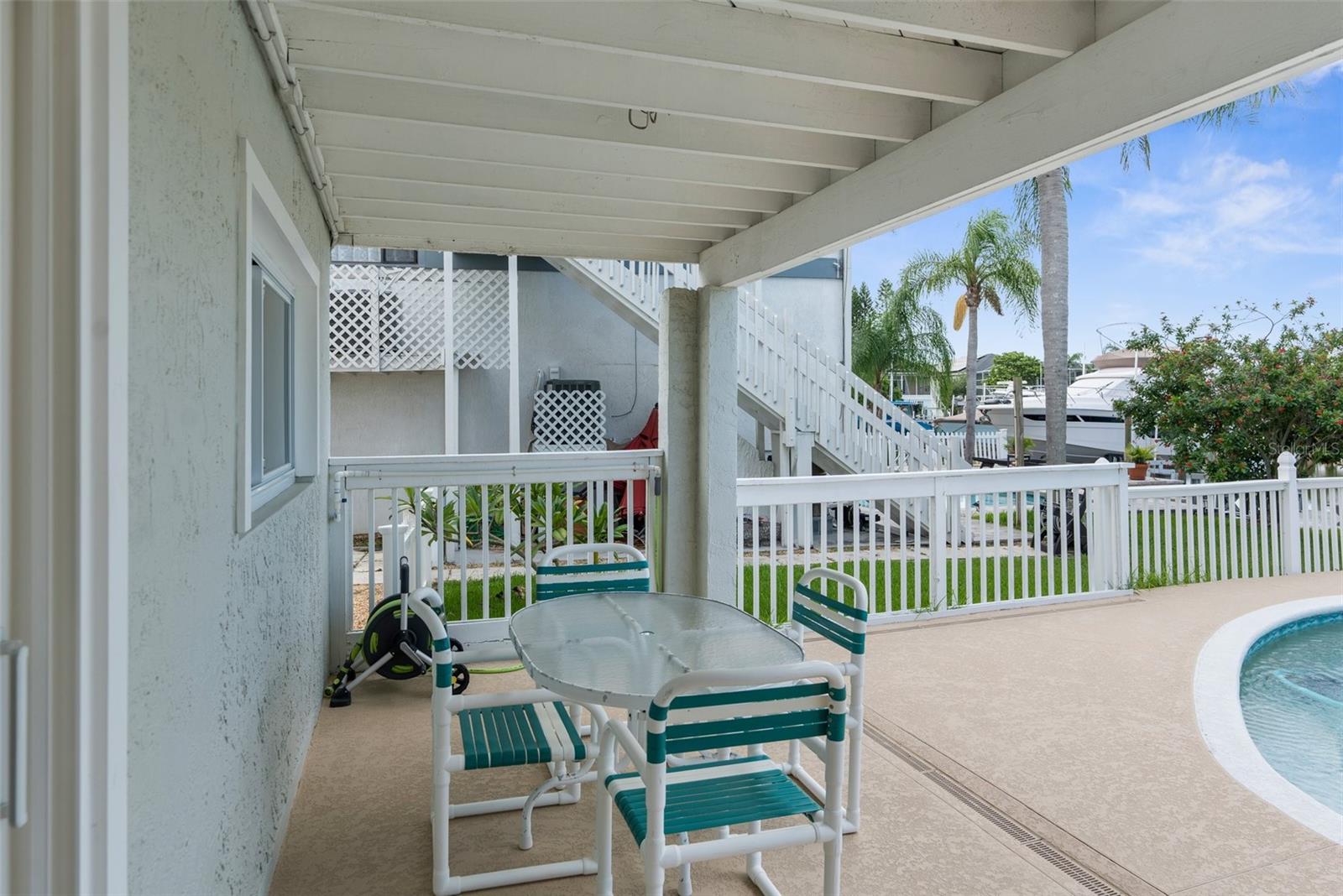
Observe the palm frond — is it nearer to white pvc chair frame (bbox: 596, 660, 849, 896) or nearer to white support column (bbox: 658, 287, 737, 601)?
white support column (bbox: 658, 287, 737, 601)

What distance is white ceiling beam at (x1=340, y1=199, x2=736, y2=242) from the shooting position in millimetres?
4020

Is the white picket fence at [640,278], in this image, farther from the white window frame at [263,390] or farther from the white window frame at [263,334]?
the white window frame at [263,390]

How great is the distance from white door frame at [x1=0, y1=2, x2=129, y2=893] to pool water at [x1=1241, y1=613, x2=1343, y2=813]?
4.36 metres

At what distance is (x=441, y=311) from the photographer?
9.02 meters

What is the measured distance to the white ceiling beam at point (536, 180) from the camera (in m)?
3.32

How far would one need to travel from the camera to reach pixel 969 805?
3025 mm

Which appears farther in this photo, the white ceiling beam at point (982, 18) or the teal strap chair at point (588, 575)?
the teal strap chair at point (588, 575)

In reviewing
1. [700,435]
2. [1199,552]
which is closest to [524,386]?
[700,435]

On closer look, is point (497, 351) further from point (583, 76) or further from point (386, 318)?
point (583, 76)

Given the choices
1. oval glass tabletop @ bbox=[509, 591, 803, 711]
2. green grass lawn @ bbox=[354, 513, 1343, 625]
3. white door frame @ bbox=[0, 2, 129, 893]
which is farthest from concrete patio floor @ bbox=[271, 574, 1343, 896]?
white door frame @ bbox=[0, 2, 129, 893]

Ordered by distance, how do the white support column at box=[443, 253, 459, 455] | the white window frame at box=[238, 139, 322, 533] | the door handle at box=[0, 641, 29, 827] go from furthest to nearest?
the white support column at box=[443, 253, 459, 455], the white window frame at box=[238, 139, 322, 533], the door handle at box=[0, 641, 29, 827]

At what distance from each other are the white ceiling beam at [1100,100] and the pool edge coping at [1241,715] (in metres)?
2.52

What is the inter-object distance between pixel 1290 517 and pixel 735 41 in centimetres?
732

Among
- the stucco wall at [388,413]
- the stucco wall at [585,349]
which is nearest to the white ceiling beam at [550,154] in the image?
the stucco wall at [585,349]
